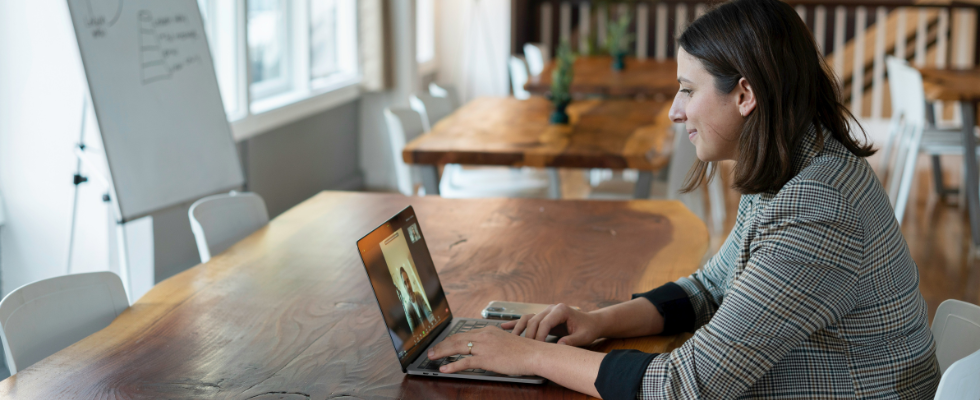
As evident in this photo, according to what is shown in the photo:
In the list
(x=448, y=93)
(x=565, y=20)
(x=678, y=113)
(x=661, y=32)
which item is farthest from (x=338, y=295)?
(x=661, y=32)

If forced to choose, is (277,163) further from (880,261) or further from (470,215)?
(880,261)

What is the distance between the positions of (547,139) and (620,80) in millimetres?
1959

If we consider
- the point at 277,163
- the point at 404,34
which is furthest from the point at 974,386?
the point at 404,34

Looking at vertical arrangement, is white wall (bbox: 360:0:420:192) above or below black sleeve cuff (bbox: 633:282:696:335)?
below

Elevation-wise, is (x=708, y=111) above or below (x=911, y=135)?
above

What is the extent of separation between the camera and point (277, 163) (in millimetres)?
4340

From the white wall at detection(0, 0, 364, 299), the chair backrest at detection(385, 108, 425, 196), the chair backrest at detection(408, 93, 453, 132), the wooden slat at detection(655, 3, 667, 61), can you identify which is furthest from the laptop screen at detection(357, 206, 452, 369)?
the wooden slat at detection(655, 3, 667, 61)

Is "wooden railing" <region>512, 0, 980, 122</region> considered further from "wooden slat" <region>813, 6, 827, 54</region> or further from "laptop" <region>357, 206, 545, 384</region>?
"laptop" <region>357, 206, 545, 384</region>

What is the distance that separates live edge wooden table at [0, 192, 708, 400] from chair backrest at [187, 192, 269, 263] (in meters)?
0.11

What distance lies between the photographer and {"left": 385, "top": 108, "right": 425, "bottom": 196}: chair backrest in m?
3.28

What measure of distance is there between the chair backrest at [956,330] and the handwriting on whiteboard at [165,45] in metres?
2.36

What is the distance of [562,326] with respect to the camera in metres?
1.34

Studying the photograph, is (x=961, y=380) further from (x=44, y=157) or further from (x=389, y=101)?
(x=389, y=101)

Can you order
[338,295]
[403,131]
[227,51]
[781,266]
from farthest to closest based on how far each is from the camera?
[227,51] → [403,131] → [338,295] → [781,266]
